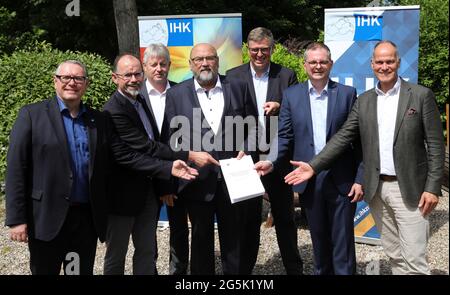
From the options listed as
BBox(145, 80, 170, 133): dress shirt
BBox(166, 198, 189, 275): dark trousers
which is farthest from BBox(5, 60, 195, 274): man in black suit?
BBox(166, 198, 189, 275): dark trousers

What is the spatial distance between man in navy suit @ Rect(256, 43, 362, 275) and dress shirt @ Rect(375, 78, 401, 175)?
319 mm

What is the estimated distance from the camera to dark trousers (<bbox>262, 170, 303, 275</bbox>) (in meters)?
4.68

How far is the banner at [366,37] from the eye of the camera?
5.32 m

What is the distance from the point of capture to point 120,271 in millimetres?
3936

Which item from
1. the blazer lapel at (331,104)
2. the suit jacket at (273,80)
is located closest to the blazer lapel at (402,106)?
the blazer lapel at (331,104)

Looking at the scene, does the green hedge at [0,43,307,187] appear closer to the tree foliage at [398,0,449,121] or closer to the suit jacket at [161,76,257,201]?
the suit jacket at [161,76,257,201]

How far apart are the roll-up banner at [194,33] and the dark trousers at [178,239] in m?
2.18

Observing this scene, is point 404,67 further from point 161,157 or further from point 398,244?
point 161,157

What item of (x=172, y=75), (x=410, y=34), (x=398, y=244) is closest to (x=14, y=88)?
(x=172, y=75)

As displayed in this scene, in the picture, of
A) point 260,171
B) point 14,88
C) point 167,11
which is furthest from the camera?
point 167,11

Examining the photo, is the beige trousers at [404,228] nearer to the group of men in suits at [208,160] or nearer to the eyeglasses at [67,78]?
the group of men in suits at [208,160]
